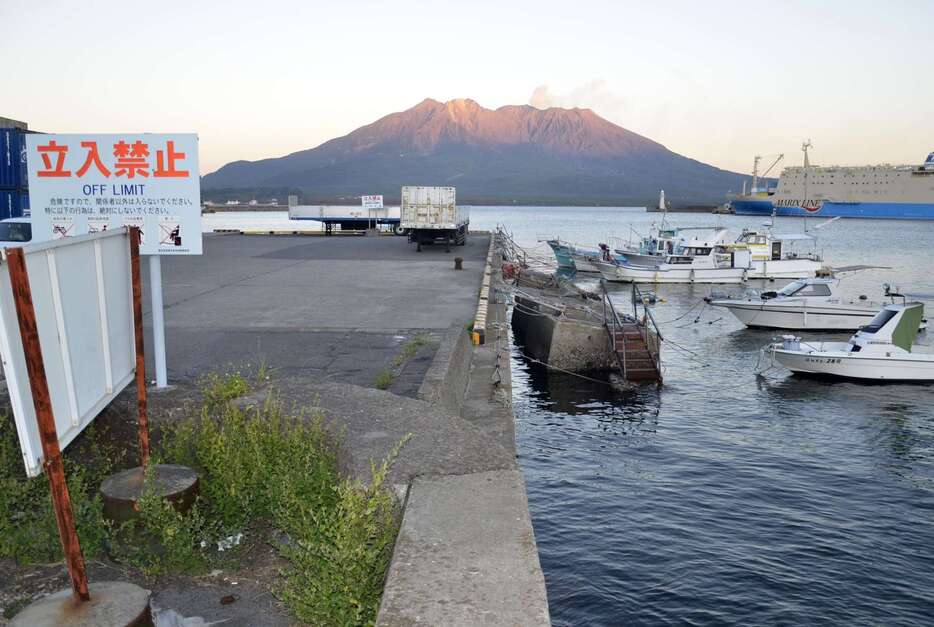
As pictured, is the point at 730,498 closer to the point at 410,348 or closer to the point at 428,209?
the point at 410,348

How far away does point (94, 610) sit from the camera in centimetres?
374

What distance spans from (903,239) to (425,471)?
12572 centimetres

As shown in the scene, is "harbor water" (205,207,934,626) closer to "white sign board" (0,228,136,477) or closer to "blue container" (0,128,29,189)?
"white sign board" (0,228,136,477)

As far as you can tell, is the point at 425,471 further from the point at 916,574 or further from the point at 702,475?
the point at 702,475

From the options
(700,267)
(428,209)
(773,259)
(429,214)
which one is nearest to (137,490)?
(429,214)

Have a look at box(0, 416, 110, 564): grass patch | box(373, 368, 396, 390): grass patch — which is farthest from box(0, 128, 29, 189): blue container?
box(0, 416, 110, 564): grass patch

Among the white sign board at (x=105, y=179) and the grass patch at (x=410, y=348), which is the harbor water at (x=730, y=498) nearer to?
the grass patch at (x=410, y=348)

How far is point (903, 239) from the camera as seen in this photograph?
111 metres

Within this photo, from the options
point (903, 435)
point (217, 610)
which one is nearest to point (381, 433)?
point (217, 610)

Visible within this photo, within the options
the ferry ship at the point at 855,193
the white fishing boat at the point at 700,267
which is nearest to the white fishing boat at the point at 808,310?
the white fishing boat at the point at 700,267

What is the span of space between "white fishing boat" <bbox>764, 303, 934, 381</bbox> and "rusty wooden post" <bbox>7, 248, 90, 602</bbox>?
20335mm

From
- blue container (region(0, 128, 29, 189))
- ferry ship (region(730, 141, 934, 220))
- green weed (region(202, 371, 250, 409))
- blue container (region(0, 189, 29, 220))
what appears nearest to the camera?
green weed (region(202, 371, 250, 409))

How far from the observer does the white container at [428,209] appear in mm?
40469

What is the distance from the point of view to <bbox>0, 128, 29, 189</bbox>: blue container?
2903cm
